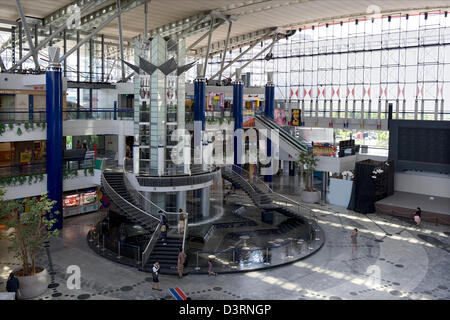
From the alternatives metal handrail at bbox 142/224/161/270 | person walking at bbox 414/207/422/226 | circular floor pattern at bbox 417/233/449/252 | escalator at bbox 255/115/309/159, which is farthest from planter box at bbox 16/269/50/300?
escalator at bbox 255/115/309/159

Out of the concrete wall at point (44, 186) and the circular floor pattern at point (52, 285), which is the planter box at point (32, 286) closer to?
the circular floor pattern at point (52, 285)

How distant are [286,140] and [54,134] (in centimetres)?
2065

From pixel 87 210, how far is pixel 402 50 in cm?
3289

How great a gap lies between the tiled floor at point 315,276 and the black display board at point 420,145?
6.81 m

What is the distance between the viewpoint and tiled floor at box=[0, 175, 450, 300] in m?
17.8

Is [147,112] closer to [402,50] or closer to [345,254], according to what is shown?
[345,254]

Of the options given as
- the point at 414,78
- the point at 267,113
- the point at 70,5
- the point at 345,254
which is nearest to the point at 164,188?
the point at 345,254

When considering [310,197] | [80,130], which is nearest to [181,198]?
[80,130]

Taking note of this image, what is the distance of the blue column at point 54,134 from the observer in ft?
85.6

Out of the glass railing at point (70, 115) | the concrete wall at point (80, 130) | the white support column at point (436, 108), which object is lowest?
the concrete wall at point (80, 130)

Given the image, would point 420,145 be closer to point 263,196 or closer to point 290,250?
point 263,196

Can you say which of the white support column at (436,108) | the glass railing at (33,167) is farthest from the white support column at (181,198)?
the white support column at (436,108)

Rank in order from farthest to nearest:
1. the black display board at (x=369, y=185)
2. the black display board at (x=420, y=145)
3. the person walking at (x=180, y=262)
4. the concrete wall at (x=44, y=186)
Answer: the black display board at (x=369, y=185)
the black display board at (x=420, y=145)
the concrete wall at (x=44, y=186)
the person walking at (x=180, y=262)

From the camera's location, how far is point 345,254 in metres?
22.9
